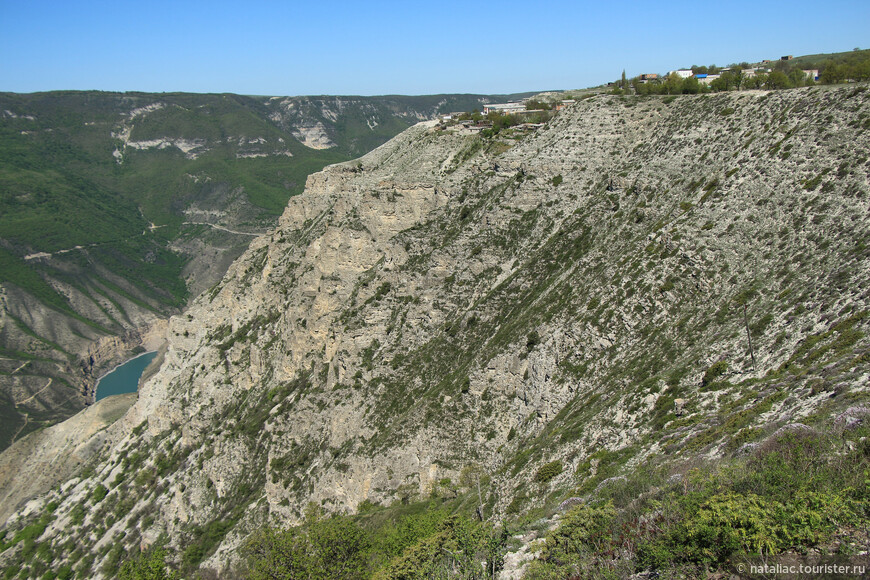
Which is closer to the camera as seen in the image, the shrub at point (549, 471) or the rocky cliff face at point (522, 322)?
the rocky cliff face at point (522, 322)

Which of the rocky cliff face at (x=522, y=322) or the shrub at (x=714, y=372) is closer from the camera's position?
the shrub at (x=714, y=372)

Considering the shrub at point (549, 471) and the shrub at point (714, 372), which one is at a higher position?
the shrub at point (714, 372)

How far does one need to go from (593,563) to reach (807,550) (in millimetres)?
7230

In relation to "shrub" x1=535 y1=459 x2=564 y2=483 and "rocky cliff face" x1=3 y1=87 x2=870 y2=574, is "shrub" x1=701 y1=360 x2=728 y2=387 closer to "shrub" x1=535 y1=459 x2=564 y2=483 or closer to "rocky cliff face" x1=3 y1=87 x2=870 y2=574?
"rocky cliff face" x1=3 y1=87 x2=870 y2=574

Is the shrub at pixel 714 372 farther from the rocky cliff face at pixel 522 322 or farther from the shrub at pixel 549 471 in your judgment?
the shrub at pixel 549 471

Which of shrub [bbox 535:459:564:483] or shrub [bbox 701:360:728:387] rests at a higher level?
shrub [bbox 701:360:728:387]

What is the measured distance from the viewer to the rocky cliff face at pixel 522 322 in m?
34.6

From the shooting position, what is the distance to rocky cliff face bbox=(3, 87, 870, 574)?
1362 inches

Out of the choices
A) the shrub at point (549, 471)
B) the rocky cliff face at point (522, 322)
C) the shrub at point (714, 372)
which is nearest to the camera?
Result: the shrub at point (714, 372)

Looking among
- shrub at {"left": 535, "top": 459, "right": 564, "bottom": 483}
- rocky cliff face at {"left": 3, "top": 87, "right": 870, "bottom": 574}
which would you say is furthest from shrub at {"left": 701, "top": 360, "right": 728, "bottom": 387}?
shrub at {"left": 535, "top": 459, "right": 564, "bottom": 483}

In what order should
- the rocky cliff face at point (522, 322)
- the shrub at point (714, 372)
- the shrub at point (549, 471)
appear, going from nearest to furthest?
the shrub at point (714, 372), the rocky cliff face at point (522, 322), the shrub at point (549, 471)

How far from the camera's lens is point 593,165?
211 feet

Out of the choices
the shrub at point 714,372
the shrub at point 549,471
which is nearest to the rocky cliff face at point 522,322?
the shrub at point 714,372

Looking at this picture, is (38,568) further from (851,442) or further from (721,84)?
(721,84)
